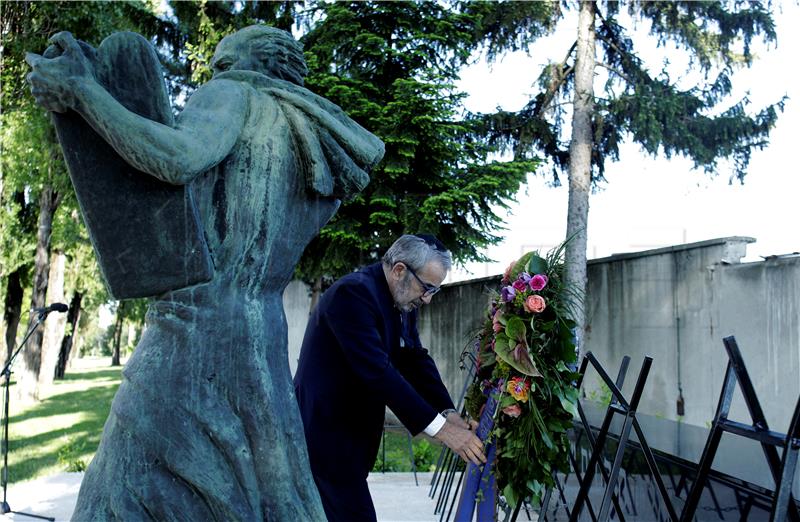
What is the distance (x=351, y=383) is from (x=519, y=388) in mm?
676

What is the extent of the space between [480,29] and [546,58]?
1.45m

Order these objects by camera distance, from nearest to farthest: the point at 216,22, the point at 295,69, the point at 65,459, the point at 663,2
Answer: the point at 295,69, the point at 65,459, the point at 663,2, the point at 216,22

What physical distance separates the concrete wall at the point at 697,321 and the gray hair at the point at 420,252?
347 centimetres

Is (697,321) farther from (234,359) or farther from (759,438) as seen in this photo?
(234,359)

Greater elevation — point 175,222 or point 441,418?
point 175,222

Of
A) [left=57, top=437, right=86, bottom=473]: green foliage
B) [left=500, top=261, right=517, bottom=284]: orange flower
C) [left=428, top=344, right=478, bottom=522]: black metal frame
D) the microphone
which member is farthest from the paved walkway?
[left=500, top=261, right=517, bottom=284]: orange flower

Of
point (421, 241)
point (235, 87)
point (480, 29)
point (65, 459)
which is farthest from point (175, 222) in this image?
point (480, 29)

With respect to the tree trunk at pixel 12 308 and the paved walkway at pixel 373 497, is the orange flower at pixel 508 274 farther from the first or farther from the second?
the tree trunk at pixel 12 308

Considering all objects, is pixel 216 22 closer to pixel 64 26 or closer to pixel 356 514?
pixel 64 26

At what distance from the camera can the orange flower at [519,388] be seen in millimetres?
2945

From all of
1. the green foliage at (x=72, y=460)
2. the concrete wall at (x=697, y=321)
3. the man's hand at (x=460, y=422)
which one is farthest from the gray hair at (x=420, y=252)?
the green foliage at (x=72, y=460)

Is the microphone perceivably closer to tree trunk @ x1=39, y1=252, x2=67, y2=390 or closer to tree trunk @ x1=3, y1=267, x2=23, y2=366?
tree trunk @ x1=39, y1=252, x2=67, y2=390

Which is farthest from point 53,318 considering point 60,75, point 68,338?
point 60,75

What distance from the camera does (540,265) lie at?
10.4ft
